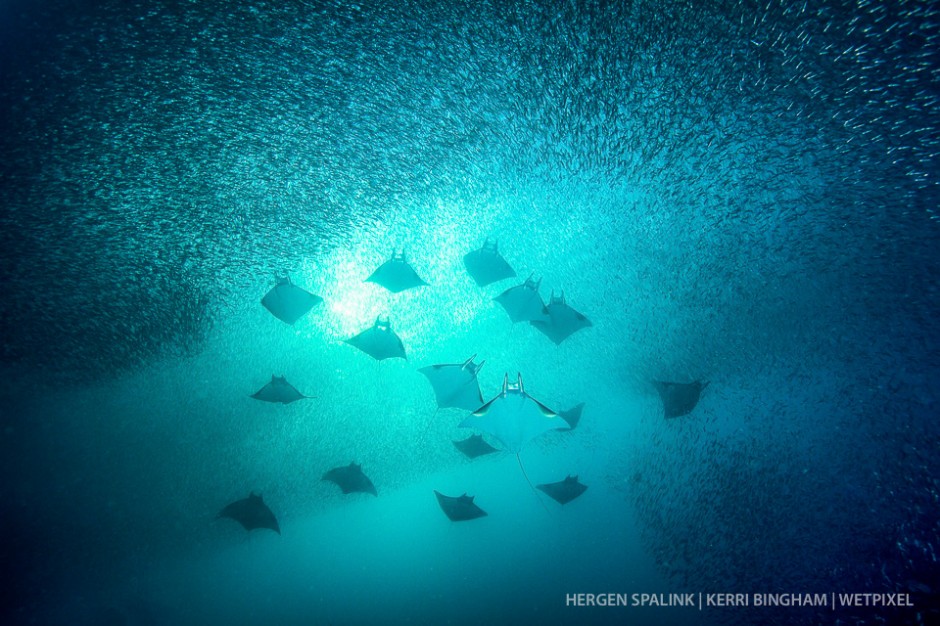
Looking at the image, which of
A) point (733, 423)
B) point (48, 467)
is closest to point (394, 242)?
point (733, 423)

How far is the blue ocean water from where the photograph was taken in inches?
201

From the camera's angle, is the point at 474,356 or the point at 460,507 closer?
the point at 474,356

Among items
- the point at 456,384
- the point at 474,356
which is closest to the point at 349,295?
the point at 456,384

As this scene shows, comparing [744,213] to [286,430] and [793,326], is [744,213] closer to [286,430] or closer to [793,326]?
[793,326]

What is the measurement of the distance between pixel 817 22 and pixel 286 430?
2568 cm

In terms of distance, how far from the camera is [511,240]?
9359 millimetres

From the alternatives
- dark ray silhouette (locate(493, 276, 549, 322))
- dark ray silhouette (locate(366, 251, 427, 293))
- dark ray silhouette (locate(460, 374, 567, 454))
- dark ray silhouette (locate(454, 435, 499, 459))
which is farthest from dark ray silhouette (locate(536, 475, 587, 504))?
dark ray silhouette (locate(366, 251, 427, 293))

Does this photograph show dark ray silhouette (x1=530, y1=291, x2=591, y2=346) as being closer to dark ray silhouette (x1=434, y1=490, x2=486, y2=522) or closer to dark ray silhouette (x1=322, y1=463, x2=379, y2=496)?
dark ray silhouette (x1=434, y1=490, x2=486, y2=522)

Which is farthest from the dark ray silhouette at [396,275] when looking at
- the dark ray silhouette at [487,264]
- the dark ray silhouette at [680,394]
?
the dark ray silhouette at [680,394]

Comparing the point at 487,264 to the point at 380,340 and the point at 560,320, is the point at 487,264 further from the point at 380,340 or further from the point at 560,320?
the point at 380,340

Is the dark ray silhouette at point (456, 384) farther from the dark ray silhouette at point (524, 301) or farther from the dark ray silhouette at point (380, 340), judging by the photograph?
the dark ray silhouette at point (524, 301)

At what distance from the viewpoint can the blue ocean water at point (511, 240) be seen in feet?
16.8

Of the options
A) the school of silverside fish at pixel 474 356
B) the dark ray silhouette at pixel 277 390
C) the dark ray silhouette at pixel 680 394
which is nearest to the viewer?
the school of silverside fish at pixel 474 356

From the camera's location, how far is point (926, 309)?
7.86 metres
